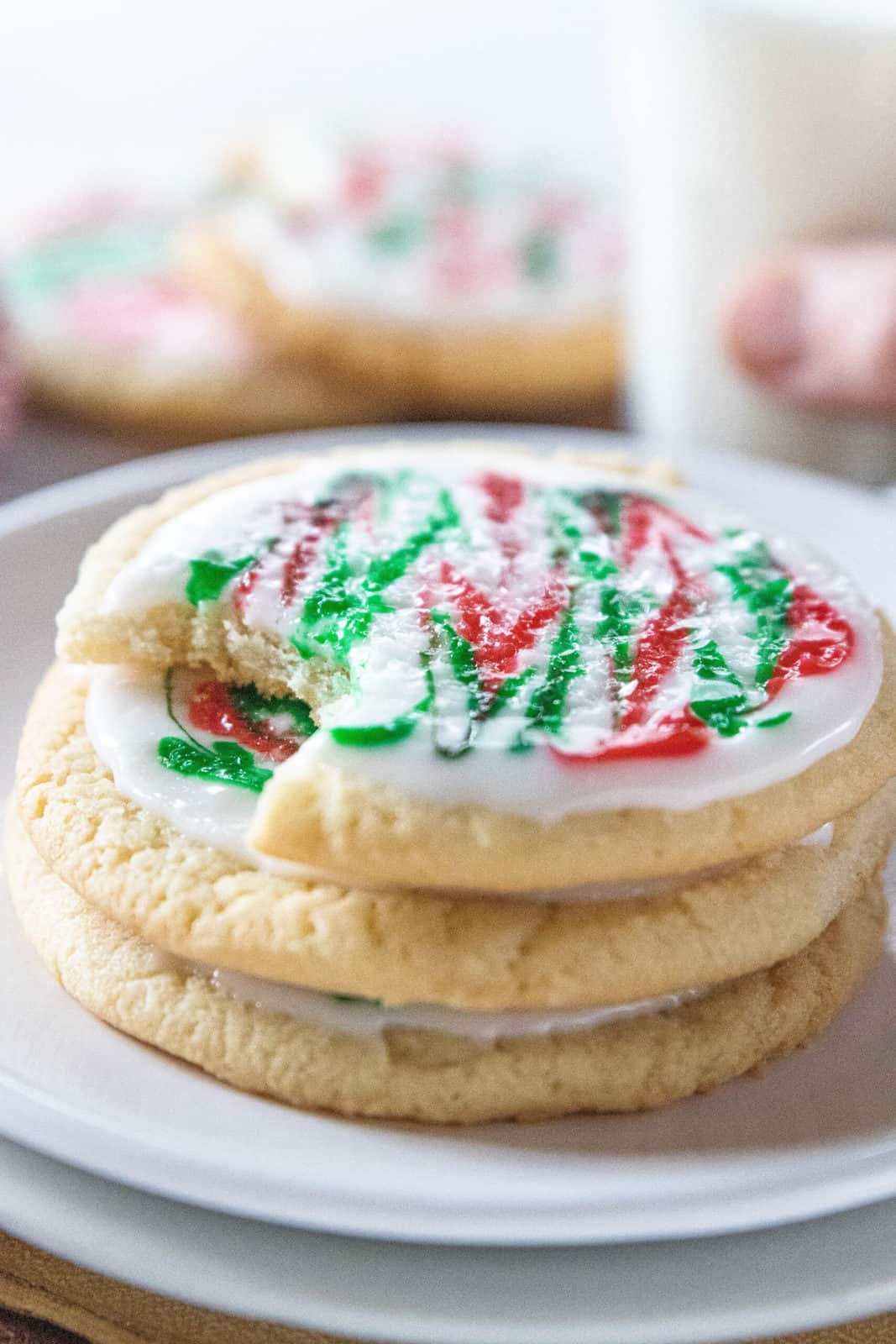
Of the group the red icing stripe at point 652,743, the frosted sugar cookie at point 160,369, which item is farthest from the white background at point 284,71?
the red icing stripe at point 652,743

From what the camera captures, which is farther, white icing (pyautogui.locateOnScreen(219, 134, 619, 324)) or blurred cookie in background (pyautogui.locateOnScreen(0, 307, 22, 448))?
white icing (pyautogui.locateOnScreen(219, 134, 619, 324))

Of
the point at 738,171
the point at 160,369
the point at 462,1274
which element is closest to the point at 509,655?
the point at 462,1274

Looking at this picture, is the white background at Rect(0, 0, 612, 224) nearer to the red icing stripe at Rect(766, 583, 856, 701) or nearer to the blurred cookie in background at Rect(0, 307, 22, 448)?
the blurred cookie in background at Rect(0, 307, 22, 448)

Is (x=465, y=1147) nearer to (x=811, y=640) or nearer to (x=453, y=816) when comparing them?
(x=453, y=816)

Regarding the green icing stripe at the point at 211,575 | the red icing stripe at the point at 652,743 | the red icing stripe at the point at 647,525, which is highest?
the green icing stripe at the point at 211,575

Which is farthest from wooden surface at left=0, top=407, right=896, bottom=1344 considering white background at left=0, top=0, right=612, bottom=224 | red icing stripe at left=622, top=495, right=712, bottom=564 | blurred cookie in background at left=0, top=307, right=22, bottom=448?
white background at left=0, top=0, right=612, bottom=224

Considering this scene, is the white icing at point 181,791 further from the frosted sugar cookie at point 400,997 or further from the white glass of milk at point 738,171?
the white glass of milk at point 738,171
